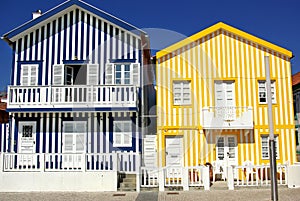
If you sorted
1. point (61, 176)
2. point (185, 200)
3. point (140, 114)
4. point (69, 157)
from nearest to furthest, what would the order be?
point (185, 200)
point (61, 176)
point (69, 157)
point (140, 114)

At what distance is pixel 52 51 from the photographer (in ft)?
60.6

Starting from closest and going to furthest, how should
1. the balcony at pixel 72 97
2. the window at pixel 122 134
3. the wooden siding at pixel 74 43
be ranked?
the balcony at pixel 72 97 < the window at pixel 122 134 < the wooden siding at pixel 74 43

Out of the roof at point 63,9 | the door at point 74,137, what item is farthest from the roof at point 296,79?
the door at point 74,137

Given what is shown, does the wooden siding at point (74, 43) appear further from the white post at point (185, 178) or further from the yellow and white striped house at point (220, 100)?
the white post at point (185, 178)

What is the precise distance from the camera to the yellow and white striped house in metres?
18.3

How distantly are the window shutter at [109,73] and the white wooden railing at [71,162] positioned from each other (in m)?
3.72

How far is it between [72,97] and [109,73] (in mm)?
2325

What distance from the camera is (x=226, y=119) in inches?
713

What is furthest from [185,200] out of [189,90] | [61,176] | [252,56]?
[252,56]

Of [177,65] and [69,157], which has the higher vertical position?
[177,65]

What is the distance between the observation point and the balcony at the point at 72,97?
1688cm

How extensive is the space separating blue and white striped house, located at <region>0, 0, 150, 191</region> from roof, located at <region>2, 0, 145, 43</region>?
0.15ft

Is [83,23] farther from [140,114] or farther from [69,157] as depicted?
[69,157]

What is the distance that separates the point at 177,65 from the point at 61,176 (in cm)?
802
